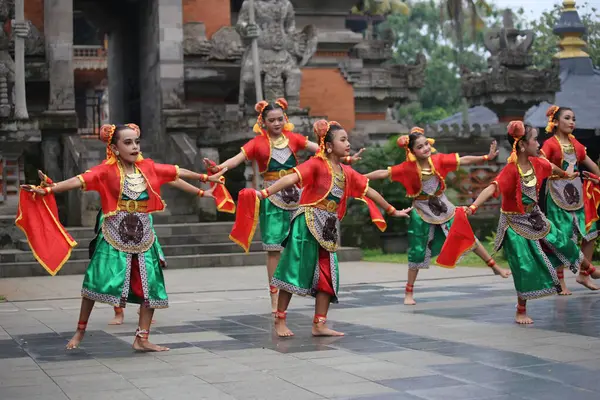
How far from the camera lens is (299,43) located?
69.1ft

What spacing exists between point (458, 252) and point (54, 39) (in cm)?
1263

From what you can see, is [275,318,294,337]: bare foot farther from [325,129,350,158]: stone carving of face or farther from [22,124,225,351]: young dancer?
[325,129,350,158]: stone carving of face

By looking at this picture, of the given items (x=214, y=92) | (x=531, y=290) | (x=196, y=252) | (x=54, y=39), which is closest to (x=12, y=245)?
(x=196, y=252)

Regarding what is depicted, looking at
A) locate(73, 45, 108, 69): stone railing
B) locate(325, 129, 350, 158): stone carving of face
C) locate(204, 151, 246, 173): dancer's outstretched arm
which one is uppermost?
locate(73, 45, 108, 69): stone railing

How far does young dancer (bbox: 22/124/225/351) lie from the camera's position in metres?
8.39

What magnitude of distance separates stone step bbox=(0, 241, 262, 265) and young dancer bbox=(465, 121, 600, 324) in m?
8.21

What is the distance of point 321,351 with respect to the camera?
26.5 ft

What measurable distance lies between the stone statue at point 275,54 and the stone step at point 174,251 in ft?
12.1

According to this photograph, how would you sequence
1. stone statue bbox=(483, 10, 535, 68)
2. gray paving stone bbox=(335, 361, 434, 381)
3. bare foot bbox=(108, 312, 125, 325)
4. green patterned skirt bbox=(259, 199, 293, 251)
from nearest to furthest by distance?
gray paving stone bbox=(335, 361, 434, 381)
bare foot bbox=(108, 312, 125, 325)
green patterned skirt bbox=(259, 199, 293, 251)
stone statue bbox=(483, 10, 535, 68)

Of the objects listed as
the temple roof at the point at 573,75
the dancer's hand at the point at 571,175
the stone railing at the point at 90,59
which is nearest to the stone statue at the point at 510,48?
the temple roof at the point at 573,75

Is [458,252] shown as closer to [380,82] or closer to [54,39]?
[54,39]

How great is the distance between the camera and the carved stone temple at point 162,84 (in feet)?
61.4

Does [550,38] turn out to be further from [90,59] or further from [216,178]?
[216,178]

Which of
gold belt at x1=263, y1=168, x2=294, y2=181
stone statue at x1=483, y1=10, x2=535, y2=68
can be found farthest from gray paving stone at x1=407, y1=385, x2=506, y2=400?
stone statue at x1=483, y1=10, x2=535, y2=68
